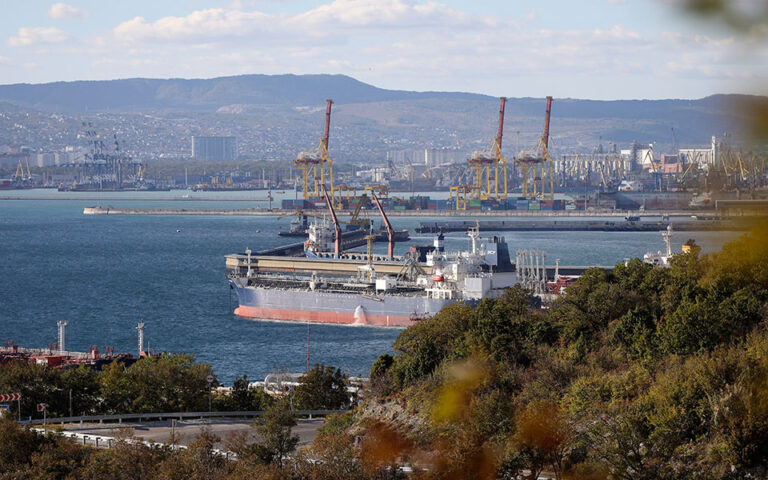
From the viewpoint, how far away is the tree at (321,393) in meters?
11.0

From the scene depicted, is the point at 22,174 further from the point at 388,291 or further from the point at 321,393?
the point at 321,393

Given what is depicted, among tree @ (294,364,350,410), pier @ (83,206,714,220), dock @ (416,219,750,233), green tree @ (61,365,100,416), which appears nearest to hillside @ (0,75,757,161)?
pier @ (83,206,714,220)

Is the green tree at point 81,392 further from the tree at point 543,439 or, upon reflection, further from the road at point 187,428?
the tree at point 543,439

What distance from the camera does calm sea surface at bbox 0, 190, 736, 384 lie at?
1845 centimetres

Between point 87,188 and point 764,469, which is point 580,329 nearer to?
point 764,469

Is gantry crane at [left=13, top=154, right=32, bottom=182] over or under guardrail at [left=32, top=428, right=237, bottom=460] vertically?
over

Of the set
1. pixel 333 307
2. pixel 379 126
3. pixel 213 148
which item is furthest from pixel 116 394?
pixel 379 126

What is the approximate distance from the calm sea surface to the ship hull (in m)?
0.36

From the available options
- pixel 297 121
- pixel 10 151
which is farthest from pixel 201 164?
pixel 297 121

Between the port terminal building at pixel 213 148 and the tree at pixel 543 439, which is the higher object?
the port terminal building at pixel 213 148

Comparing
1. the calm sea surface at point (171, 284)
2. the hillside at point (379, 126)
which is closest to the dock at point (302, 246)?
the calm sea surface at point (171, 284)

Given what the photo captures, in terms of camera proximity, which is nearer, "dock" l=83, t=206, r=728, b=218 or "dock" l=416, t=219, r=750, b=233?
"dock" l=416, t=219, r=750, b=233

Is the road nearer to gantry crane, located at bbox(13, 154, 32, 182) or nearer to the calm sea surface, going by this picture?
the calm sea surface

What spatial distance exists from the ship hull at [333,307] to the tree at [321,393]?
27.1 feet
